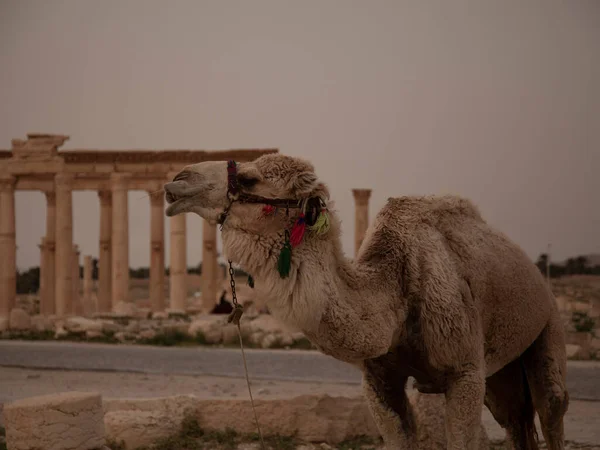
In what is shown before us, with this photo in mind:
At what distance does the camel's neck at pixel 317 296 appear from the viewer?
508 centimetres

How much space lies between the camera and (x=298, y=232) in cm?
514

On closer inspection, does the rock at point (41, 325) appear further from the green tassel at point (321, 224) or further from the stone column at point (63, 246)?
the green tassel at point (321, 224)

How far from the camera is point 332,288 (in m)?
5.17

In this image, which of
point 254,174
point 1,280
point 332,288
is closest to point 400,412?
point 332,288

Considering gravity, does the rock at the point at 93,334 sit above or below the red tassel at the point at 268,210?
below

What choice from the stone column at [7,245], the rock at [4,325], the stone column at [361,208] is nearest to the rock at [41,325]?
the rock at [4,325]

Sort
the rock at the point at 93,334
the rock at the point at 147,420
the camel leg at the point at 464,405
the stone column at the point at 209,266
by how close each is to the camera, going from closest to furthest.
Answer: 1. the camel leg at the point at 464,405
2. the rock at the point at 147,420
3. the rock at the point at 93,334
4. the stone column at the point at 209,266

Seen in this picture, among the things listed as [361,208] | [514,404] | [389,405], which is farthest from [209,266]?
[389,405]

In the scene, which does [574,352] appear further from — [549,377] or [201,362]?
[549,377]

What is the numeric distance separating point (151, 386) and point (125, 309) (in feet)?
79.5

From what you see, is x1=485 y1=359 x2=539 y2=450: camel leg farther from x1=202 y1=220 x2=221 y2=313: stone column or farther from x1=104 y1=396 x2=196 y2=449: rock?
x1=202 y1=220 x2=221 y2=313: stone column

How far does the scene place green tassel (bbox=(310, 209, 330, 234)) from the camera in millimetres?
5191

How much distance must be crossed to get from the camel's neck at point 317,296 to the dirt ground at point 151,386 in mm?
8369

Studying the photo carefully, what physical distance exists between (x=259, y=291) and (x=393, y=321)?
2.52 ft
